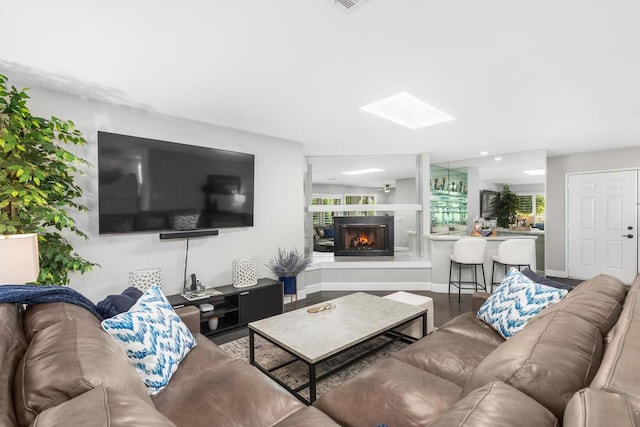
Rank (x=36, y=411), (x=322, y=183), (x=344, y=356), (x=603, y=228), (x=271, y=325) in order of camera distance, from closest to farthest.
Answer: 1. (x=36, y=411)
2. (x=271, y=325)
3. (x=344, y=356)
4. (x=603, y=228)
5. (x=322, y=183)

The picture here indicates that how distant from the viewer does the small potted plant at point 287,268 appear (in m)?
4.00

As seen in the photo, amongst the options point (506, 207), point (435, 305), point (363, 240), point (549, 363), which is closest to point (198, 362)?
point (549, 363)

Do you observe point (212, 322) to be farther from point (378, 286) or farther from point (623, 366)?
point (623, 366)

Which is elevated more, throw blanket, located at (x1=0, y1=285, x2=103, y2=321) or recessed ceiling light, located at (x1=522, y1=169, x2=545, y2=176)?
recessed ceiling light, located at (x1=522, y1=169, x2=545, y2=176)

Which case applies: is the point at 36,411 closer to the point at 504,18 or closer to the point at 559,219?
the point at 504,18

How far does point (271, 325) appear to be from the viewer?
2.29 metres

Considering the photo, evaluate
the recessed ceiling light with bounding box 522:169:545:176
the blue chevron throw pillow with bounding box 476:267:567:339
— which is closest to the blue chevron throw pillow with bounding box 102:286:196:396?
the blue chevron throw pillow with bounding box 476:267:567:339

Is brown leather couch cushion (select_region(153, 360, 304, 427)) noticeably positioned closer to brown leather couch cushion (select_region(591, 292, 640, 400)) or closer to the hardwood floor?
brown leather couch cushion (select_region(591, 292, 640, 400))

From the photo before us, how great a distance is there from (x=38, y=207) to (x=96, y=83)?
1.05 meters

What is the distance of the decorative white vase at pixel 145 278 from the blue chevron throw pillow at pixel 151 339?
4.00 feet

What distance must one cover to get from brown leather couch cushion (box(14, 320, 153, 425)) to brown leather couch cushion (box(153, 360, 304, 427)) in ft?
0.97

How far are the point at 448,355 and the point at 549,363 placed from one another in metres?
0.90

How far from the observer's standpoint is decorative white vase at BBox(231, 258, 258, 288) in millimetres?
3514

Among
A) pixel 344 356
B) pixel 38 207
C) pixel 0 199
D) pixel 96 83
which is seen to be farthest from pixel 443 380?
pixel 96 83
